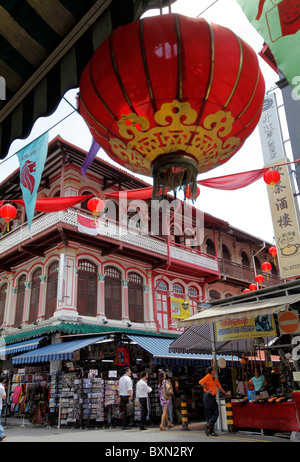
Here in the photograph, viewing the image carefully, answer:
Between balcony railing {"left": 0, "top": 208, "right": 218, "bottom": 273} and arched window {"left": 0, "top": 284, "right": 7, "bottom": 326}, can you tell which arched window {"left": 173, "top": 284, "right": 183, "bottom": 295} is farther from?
arched window {"left": 0, "top": 284, "right": 7, "bottom": 326}

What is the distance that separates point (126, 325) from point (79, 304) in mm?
2429

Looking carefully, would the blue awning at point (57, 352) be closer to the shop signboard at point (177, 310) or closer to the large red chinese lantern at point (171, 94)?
the shop signboard at point (177, 310)

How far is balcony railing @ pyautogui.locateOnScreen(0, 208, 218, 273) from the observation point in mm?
15227

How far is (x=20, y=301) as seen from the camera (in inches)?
692

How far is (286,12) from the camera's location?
8.66ft

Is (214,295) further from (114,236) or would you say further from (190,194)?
(190,194)

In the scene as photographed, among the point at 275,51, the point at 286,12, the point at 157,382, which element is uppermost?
the point at 286,12

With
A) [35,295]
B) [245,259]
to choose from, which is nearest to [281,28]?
[35,295]

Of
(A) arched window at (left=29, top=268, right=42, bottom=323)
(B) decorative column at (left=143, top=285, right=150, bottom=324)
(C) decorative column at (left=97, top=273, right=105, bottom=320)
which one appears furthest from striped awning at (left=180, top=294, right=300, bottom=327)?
(A) arched window at (left=29, top=268, right=42, bottom=323)

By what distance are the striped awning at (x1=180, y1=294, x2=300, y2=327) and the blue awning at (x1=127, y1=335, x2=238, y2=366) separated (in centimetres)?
272

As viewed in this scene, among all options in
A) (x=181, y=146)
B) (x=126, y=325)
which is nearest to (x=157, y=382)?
(x=126, y=325)

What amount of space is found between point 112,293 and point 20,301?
14.3ft
